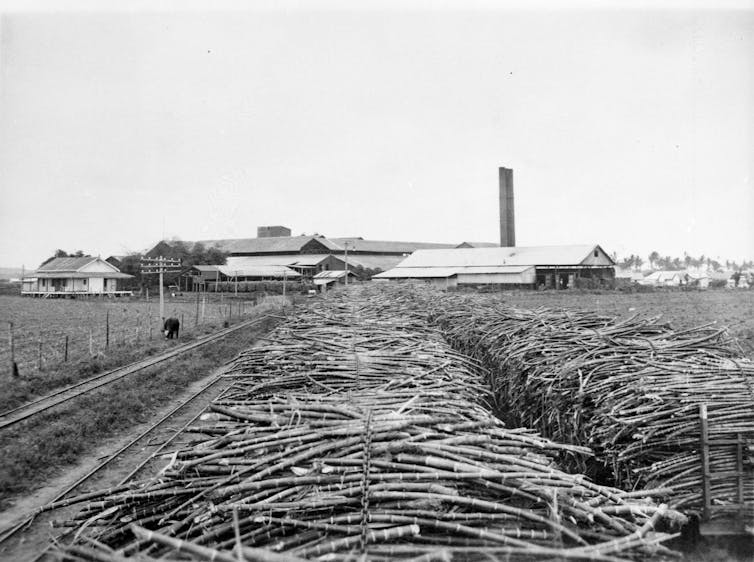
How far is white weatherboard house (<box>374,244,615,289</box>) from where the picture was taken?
5028cm

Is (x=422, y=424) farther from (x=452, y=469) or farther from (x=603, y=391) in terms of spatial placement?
(x=603, y=391)

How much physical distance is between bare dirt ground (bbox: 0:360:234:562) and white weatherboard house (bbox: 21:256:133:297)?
50287mm

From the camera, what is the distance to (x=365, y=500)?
2.90 meters

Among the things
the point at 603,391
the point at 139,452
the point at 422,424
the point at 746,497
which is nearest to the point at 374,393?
the point at 422,424

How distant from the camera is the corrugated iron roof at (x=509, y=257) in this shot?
51250 millimetres

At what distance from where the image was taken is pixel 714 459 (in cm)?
504

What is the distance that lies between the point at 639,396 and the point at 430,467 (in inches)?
124

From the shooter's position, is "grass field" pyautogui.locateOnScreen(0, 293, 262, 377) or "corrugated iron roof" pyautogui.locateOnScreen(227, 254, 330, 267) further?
"corrugated iron roof" pyautogui.locateOnScreen(227, 254, 330, 267)

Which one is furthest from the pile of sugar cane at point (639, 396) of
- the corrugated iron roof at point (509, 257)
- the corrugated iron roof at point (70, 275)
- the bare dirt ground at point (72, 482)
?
the corrugated iron roof at point (70, 275)

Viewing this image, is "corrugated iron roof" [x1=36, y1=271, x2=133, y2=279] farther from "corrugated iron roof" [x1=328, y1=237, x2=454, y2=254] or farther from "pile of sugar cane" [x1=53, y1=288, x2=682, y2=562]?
"pile of sugar cane" [x1=53, y1=288, x2=682, y2=562]

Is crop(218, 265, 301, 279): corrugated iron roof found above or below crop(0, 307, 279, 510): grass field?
above

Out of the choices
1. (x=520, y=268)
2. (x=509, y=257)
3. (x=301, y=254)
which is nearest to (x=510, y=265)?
(x=520, y=268)

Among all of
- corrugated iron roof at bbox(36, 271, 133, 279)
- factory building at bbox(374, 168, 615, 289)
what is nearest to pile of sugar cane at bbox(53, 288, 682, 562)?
factory building at bbox(374, 168, 615, 289)

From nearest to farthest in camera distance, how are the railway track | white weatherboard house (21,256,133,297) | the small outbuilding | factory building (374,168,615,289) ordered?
the railway track, factory building (374,168,615,289), white weatherboard house (21,256,133,297), the small outbuilding
